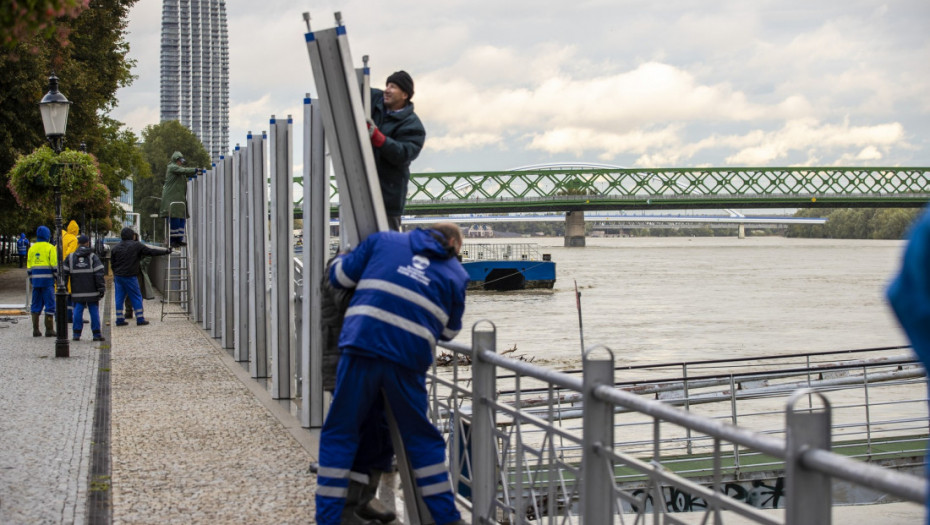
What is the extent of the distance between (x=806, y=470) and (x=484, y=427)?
2.42 meters

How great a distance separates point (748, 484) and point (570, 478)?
7.89 meters

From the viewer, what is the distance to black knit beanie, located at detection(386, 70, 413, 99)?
17.8 feet

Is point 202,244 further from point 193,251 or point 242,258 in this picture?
point 242,258

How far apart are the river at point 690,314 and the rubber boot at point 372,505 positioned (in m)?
10.3

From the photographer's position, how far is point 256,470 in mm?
6438

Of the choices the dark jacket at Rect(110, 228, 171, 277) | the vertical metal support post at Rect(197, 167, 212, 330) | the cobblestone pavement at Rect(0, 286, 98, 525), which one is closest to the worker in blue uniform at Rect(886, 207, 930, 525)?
the cobblestone pavement at Rect(0, 286, 98, 525)

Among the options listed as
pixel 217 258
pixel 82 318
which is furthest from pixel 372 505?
pixel 82 318

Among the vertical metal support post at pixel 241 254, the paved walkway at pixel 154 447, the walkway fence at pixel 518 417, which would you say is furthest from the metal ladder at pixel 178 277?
the vertical metal support post at pixel 241 254

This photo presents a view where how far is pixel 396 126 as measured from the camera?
5453 mm

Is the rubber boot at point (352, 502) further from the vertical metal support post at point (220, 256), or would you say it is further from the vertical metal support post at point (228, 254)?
the vertical metal support post at point (220, 256)

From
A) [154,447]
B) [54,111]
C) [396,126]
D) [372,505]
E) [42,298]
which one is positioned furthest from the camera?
[42,298]

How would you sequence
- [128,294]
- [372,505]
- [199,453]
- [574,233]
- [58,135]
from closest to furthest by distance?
[372,505] → [199,453] → [58,135] → [128,294] → [574,233]

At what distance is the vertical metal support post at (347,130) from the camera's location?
4.95 metres

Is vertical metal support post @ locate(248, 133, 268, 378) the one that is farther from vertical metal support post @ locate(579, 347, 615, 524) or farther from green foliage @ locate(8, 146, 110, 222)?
vertical metal support post @ locate(579, 347, 615, 524)
